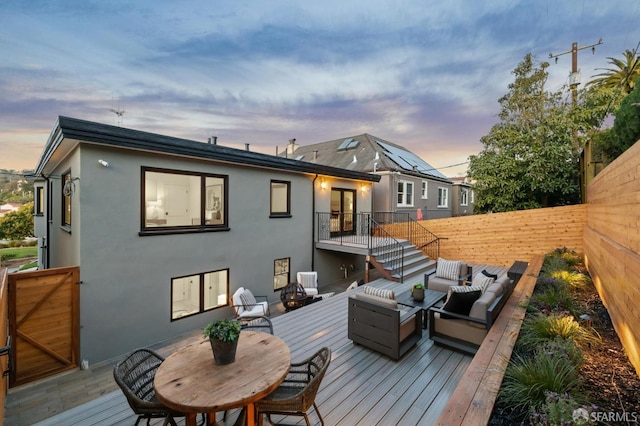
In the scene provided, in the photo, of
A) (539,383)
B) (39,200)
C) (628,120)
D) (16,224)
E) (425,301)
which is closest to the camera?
(539,383)

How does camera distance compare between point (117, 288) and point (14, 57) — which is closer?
point (117, 288)

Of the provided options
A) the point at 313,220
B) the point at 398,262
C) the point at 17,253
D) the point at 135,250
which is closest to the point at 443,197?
the point at 398,262

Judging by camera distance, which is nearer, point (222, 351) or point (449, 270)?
point (222, 351)

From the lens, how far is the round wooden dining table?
6.99 feet

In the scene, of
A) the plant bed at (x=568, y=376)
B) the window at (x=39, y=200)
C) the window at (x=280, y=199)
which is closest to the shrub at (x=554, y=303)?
the plant bed at (x=568, y=376)


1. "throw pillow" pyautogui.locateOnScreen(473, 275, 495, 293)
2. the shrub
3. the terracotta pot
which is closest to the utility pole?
"throw pillow" pyautogui.locateOnScreen(473, 275, 495, 293)

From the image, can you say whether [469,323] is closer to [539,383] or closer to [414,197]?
[539,383]

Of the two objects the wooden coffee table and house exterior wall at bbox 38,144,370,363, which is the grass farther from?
the wooden coffee table

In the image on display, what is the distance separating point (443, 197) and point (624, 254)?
1724 cm

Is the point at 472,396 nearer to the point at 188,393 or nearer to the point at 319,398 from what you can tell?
the point at 319,398

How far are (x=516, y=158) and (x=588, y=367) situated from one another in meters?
12.7

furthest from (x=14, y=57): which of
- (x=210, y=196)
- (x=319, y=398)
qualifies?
(x=319, y=398)

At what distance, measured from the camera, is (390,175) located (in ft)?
48.7

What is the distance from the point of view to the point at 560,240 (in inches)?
403
